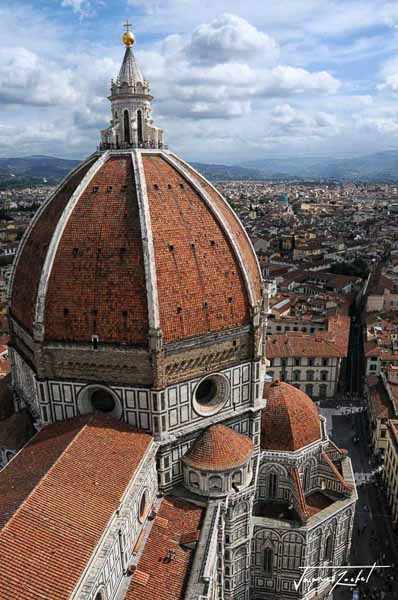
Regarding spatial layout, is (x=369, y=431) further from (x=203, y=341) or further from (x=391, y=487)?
(x=203, y=341)

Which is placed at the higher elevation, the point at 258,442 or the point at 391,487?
the point at 258,442

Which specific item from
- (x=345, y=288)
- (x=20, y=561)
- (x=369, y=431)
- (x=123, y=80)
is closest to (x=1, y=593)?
(x=20, y=561)

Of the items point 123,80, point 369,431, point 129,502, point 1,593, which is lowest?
point 369,431

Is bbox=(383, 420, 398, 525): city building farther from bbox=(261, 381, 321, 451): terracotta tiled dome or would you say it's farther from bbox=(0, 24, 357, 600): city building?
bbox=(261, 381, 321, 451): terracotta tiled dome

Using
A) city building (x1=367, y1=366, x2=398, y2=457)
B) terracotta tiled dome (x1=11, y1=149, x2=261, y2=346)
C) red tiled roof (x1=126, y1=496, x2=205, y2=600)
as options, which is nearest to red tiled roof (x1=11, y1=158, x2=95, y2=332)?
terracotta tiled dome (x1=11, y1=149, x2=261, y2=346)

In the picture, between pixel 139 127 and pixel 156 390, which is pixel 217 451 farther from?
pixel 139 127

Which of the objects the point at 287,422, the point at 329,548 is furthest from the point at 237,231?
the point at 329,548
